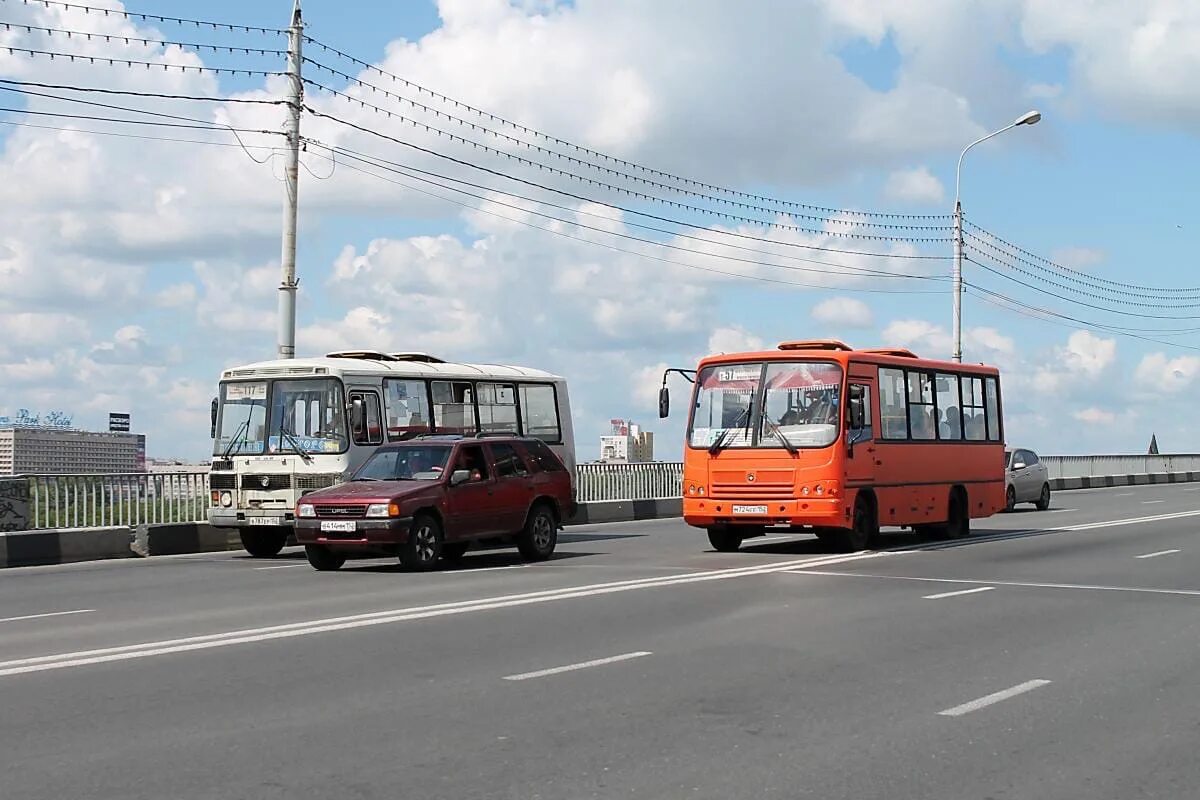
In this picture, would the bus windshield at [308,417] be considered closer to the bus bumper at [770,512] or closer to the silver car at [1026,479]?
the bus bumper at [770,512]

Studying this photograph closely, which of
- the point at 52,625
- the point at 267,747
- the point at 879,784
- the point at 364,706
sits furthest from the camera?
the point at 52,625

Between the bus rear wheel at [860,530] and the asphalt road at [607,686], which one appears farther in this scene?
the bus rear wheel at [860,530]

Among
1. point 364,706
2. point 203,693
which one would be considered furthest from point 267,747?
point 203,693

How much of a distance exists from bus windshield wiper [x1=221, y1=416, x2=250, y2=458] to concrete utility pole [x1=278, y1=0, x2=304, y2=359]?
3.90 meters

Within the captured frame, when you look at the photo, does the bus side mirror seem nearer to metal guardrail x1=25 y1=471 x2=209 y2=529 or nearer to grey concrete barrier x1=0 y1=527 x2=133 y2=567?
metal guardrail x1=25 y1=471 x2=209 y2=529

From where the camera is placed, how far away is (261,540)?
22.9 metres

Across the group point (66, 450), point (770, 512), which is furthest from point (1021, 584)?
point (66, 450)

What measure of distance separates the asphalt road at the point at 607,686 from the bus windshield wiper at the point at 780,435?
3407 mm

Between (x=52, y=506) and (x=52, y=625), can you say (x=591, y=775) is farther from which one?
(x=52, y=506)

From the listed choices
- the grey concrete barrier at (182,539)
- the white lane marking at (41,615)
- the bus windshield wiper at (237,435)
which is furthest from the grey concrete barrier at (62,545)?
the white lane marking at (41,615)

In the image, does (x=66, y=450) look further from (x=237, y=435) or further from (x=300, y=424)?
(x=300, y=424)

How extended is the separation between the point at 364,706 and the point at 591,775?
2202mm

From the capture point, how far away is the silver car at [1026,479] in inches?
1428

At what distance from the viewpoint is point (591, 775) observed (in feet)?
21.4
